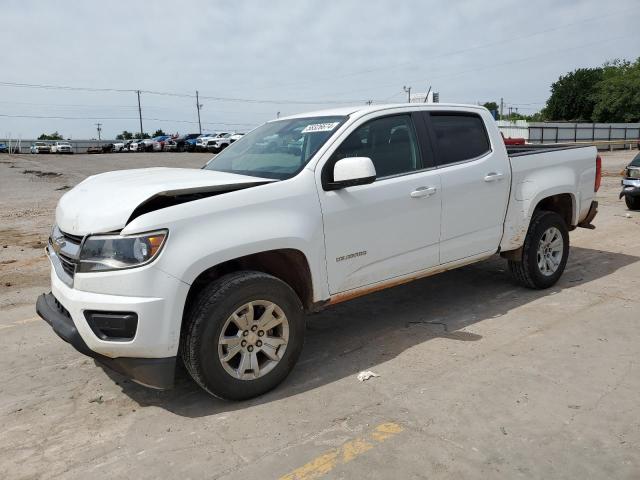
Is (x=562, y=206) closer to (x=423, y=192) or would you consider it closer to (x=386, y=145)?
(x=423, y=192)

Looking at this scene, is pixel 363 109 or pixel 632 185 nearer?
pixel 363 109

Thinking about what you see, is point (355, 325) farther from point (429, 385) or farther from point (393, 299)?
point (429, 385)

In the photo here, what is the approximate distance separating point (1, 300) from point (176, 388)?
3.15 meters

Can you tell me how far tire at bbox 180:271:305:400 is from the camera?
10.8 ft

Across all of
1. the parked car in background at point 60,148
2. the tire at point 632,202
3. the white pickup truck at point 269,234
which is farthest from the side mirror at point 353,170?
the parked car in background at point 60,148

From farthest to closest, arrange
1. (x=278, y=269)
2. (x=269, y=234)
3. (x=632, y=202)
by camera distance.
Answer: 1. (x=632, y=202)
2. (x=278, y=269)
3. (x=269, y=234)

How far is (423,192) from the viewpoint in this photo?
14.4ft

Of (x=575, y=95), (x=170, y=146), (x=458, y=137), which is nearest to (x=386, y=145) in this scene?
(x=458, y=137)

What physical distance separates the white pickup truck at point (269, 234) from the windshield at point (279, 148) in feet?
0.05

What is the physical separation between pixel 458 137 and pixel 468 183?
464 millimetres

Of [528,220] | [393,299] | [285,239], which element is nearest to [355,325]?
[393,299]

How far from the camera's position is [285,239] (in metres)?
3.60

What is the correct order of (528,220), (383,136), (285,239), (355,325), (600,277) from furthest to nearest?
(600,277), (528,220), (355,325), (383,136), (285,239)

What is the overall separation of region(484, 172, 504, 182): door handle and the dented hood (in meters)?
2.17
